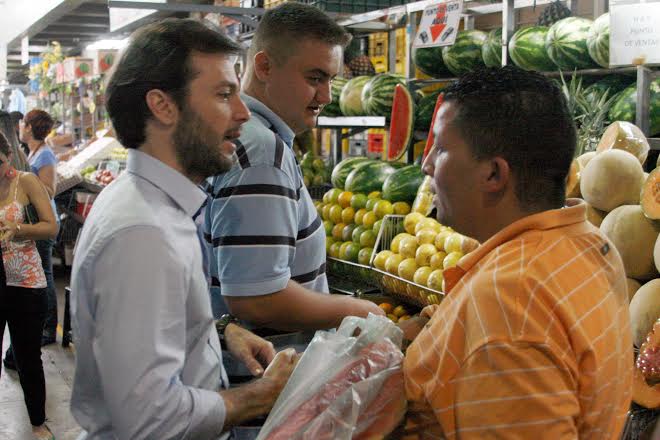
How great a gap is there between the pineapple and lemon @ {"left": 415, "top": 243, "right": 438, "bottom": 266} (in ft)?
4.64

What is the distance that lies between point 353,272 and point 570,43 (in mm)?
1569

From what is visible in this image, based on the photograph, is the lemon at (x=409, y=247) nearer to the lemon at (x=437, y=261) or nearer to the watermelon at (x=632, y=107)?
the lemon at (x=437, y=261)

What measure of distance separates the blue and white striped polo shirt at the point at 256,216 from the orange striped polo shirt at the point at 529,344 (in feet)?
2.18

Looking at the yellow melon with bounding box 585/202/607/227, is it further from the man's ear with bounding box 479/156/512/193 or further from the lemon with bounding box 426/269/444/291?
the man's ear with bounding box 479/156/512/193

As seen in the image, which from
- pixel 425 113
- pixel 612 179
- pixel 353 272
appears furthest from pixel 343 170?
pixel 612 179

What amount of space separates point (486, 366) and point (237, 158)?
3.14ft

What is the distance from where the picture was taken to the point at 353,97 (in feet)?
15.3

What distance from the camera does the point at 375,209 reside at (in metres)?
4.02

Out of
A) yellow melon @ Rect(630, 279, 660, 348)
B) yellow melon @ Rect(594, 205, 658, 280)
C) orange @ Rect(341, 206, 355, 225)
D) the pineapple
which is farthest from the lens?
orange @ Rect(341, 206, 355, 225)

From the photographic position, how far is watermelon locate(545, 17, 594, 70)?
137 inches

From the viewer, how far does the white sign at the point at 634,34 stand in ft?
9.75

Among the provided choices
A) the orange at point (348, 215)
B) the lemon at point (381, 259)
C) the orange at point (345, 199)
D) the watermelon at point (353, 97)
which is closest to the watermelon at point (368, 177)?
the orange at point (345, 199)

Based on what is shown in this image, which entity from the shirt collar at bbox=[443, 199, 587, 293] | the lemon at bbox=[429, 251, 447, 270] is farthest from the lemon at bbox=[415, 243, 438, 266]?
the shirt collar at bbox=[443, 199, 587, 293]

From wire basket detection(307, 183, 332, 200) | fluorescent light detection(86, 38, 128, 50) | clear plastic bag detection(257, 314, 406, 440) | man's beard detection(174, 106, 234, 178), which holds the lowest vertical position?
wire basket detection(307, 183, 332, 200)
